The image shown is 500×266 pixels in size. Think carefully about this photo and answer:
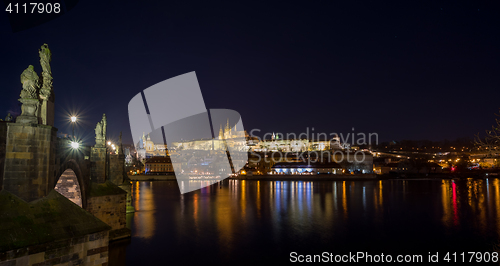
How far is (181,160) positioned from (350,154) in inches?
2080

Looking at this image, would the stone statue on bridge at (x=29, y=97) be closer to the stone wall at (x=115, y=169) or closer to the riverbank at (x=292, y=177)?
the stone wall at (x=115, y=169)

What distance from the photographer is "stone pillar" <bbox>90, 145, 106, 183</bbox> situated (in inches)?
572

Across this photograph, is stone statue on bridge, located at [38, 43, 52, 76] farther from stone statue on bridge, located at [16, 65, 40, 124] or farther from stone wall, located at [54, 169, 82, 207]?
stone wall, located at [54, 169, 82, 207]

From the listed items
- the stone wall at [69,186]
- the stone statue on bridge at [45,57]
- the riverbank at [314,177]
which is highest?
the stone statue on bridge at [45,57]

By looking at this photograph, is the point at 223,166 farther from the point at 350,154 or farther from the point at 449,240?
the point at 449,240

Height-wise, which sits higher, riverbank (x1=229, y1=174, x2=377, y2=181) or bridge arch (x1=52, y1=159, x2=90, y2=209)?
bridge arch (x1=52, y1=159, x2=90, y2=209)

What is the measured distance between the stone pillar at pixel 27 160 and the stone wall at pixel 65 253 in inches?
50.6

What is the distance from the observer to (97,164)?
14.8 metres

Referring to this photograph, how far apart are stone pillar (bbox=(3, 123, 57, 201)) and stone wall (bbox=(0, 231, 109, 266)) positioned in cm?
128

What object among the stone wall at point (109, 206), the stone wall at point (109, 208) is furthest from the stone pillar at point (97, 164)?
the stone wall at point (109, 208)

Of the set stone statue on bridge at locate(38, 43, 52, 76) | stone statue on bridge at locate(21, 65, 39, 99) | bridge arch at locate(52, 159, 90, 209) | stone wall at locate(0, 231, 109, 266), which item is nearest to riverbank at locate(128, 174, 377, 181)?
bridge arch at locate(52, 159, 90, 209)

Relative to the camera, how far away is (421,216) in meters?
25.0

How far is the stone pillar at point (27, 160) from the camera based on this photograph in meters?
6.69

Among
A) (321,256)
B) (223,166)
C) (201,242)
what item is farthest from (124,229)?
(223,166)
